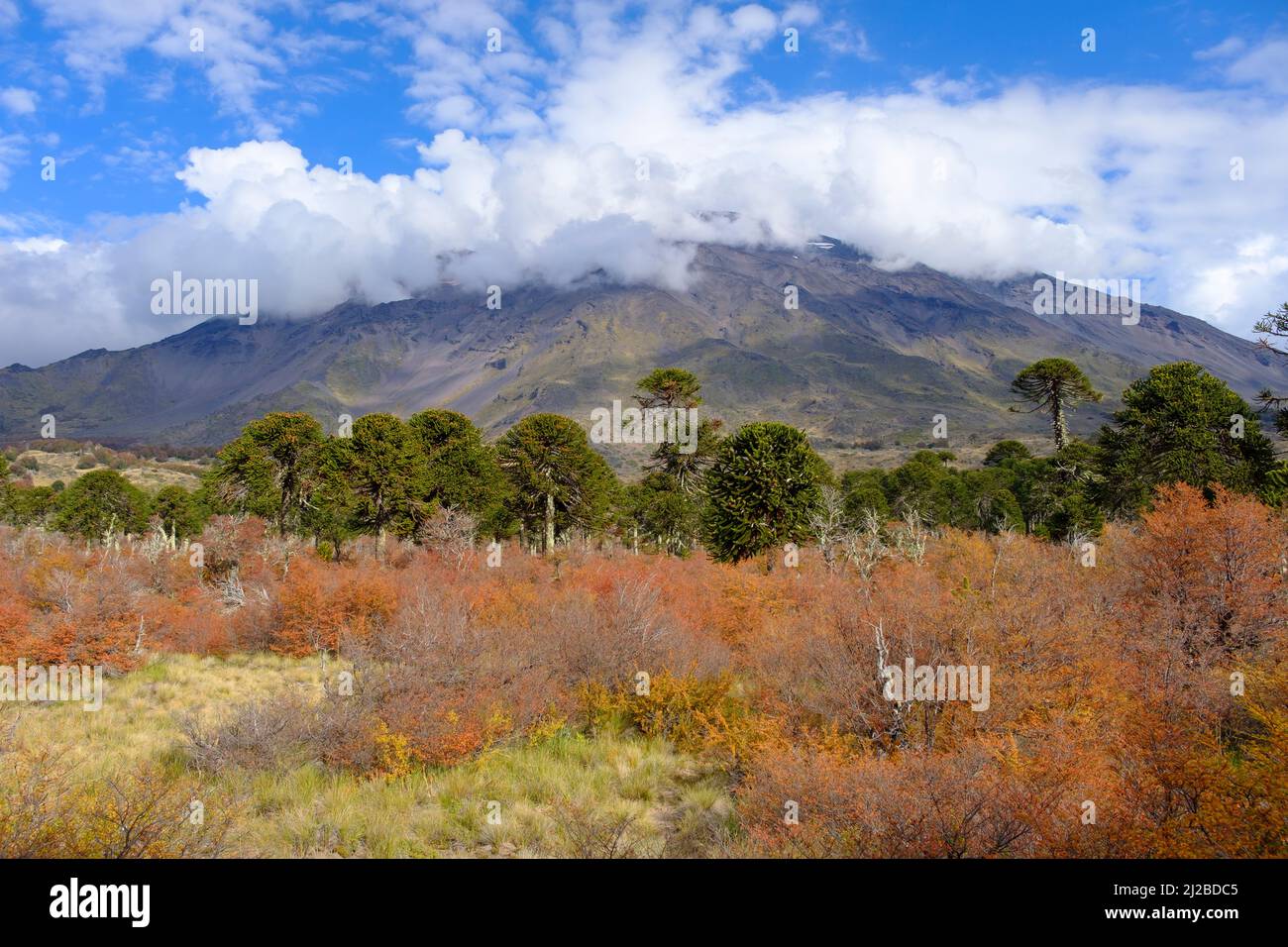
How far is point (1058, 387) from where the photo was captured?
1625 inches

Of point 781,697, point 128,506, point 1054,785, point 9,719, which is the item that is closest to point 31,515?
point 128,506

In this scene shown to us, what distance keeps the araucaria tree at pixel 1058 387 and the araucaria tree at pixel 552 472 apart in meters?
26.9

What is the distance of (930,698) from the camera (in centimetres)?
1040

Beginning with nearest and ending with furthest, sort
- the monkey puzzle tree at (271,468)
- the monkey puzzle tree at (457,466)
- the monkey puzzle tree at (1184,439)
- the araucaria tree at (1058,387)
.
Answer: the monkey puzzle tree at (1184,439), the monkey puzzle tree at (271,468), the monkey puzzle tree at (457,466), the araucaria tree at (1058,387)

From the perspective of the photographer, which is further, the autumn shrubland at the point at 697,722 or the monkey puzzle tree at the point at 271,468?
the monkey puzzle tree at the point at 271,468

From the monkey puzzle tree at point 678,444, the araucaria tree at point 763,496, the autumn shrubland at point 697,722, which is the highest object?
the monkey puzzle tree at point 678,444

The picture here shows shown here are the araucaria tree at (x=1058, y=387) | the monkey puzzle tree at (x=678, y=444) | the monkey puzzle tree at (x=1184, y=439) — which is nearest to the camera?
the monkey puzzle tree at (x=1184, y=439)

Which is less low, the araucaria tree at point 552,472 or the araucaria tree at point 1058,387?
the araucaria tree at point 1058,387

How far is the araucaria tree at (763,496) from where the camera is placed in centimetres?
2758

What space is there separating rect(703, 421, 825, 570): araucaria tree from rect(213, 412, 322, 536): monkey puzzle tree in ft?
73.6

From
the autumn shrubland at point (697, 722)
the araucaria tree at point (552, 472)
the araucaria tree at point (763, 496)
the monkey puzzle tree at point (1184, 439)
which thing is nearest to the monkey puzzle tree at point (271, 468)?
the araucaria tree at point (552, 472)

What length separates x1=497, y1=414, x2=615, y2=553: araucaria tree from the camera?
37750 mm

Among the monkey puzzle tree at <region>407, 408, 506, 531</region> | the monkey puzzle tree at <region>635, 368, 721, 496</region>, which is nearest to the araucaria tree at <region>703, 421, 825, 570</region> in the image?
the monkey puzzle tree at <region>635, 368, 721, 496</region>

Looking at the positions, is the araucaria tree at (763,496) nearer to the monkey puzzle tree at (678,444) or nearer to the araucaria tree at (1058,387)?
the monkey puzzle tree at (678,444)
